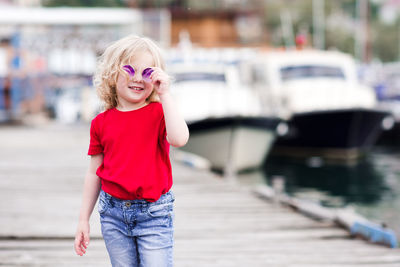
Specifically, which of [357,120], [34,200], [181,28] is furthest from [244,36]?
[34,200]

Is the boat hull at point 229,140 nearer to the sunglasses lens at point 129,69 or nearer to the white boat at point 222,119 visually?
the white boat at point 222,119

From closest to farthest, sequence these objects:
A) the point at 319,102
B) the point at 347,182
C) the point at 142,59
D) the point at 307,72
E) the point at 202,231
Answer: the point at 142,59, the point at 202,231, the point at 347,182, the point at 319,102, the point at 307,72

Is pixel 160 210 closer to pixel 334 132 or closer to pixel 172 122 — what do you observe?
pixel 172 122

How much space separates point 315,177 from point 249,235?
27.7 feet

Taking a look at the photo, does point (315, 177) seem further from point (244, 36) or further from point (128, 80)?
point (244, 36)

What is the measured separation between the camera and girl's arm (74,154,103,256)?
277cm

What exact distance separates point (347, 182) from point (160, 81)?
431 inches

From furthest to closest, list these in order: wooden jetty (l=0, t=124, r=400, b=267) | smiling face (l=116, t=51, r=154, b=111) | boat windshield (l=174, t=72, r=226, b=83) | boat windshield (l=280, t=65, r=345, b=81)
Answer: boat windshield (l=280, t=65, r=345, b=81), boat windshield (l=174, t=72, r=226, b=83), wooden jetty (l=0, t=124, r=400, b=267), smiling face (l=116, t=51, r=154, b=111)

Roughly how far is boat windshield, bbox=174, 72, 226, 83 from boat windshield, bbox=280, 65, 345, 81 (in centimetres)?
204

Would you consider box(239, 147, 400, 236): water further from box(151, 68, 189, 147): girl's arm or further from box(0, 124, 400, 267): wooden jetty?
box(151, 68, 189, 147): girl's arm

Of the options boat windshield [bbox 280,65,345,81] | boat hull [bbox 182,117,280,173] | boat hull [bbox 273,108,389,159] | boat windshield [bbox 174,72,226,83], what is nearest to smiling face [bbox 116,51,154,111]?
boat hull [bbox 182,117,280,173]

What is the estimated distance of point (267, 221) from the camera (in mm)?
5996

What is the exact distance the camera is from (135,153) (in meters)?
2.65

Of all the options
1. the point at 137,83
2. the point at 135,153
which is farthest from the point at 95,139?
the point at 137,83
